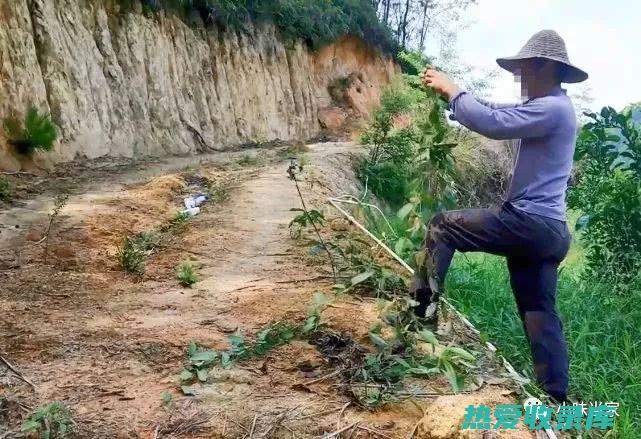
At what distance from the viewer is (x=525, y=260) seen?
129 inches

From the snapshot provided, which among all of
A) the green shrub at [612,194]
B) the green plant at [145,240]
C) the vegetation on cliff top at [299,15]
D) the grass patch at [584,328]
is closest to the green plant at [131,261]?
the green plant at [145,240]

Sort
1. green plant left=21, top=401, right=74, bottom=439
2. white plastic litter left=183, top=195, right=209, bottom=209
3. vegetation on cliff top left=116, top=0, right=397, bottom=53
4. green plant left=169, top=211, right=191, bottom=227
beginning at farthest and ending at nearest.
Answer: vegetation on cliff top left=116, top=0, right=397, bottom=53 < white plastic litter left=183, top=195, right=209, bottom=209 < green plant left=169, top=211, right=191, bottom=227 < green plant left=21, top=401, right=74, bottom=439

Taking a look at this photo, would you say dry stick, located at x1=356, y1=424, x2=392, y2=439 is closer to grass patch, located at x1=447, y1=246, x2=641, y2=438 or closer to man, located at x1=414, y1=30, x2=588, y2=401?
man, located at x1=414, y1=30, x2=588, y2=401

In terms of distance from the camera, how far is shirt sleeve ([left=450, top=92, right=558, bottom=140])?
306 centimetres

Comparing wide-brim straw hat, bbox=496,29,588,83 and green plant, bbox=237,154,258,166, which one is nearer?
wide-brim straw hat, bbox=496,29,588,83

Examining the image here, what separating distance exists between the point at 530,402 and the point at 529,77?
5.10 feet

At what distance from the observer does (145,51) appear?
12664mm

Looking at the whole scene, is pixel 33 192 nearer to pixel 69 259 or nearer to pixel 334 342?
pixel 69 259

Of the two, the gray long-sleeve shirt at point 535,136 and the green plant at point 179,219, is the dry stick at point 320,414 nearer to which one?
the gray long-sleeve shirt at point 535,136

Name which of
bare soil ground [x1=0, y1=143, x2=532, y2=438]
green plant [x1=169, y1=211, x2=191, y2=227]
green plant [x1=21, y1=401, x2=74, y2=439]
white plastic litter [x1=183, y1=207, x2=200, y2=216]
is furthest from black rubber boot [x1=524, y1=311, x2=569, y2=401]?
white plastic litter [x1=183, y1=207, x2=200, y2=216]

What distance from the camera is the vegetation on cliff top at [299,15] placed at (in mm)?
15008

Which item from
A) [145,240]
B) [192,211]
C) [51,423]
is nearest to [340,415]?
[51,423]

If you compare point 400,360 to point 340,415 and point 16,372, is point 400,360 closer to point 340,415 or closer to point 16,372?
point 340,415

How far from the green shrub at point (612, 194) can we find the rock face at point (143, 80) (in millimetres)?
6389
